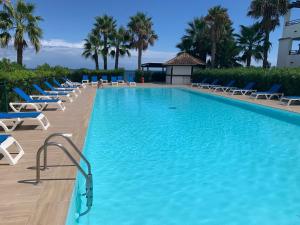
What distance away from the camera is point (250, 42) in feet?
111

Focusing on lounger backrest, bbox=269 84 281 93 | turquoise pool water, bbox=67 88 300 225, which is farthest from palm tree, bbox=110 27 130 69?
turquoise pool water, bbox=67 88 300 225

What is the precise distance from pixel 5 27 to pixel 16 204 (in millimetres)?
20357

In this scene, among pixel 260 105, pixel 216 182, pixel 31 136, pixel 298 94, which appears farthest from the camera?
pixel 298 94

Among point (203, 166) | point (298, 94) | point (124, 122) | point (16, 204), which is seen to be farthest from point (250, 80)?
point (16, 204)

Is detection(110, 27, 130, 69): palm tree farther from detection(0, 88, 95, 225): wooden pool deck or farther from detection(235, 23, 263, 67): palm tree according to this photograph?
detection(0, 88, 95, 225): wooden pool deck

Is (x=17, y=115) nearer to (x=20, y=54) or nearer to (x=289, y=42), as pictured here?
(x=20, y=54)

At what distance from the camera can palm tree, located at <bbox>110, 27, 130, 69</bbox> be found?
121ft

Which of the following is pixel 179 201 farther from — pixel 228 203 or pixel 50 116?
pixel 50 116

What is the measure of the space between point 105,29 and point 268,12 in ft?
65.3

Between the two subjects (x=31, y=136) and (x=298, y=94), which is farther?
(x=298, y=94)

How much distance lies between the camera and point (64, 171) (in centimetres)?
480

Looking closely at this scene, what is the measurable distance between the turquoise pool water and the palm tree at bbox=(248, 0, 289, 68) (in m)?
19.1

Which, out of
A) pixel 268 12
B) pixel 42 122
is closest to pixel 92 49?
pixel 268 12

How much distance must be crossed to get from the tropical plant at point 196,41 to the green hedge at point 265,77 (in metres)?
9.30
